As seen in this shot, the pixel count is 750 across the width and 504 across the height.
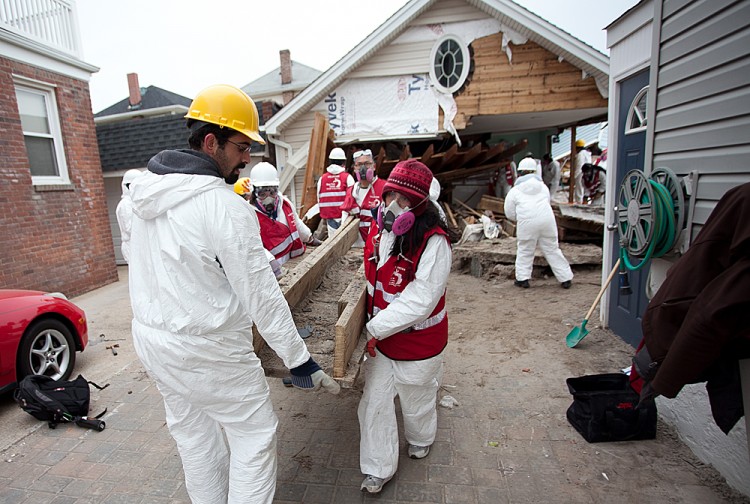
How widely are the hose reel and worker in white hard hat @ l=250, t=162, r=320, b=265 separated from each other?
9.94 ft

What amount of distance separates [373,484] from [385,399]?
50 centimetres

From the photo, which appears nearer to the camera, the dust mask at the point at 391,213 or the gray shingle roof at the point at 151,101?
the dust mask at the point at 391,213

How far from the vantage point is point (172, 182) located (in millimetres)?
1866

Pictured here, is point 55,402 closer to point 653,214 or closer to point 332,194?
point 332,194

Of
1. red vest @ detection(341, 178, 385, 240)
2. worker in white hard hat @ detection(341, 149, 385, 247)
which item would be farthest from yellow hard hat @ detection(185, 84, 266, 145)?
worker in white hard hat @ detection(341, 149, 385, 247)

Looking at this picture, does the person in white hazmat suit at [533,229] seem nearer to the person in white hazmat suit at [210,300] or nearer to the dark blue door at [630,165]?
the dark blue door at [630,165]

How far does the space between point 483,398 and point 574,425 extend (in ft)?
2.51

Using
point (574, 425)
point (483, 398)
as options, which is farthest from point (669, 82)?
point (483, 398)

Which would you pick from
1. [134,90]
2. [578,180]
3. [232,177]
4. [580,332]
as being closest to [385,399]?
[232,177]

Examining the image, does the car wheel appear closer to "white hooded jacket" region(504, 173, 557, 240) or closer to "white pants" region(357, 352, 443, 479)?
"white pants" region(357, 352, 443, 479)

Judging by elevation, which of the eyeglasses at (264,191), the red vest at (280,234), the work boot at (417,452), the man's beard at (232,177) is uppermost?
the man's beard at (232,177)

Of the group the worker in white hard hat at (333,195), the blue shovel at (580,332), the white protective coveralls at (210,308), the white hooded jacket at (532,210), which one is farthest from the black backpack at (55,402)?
the white hooded jacket at (532,210)

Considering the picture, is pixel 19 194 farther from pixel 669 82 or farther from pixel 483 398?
pixel 669 82

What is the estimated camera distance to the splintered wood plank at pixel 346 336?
7.56 feet
